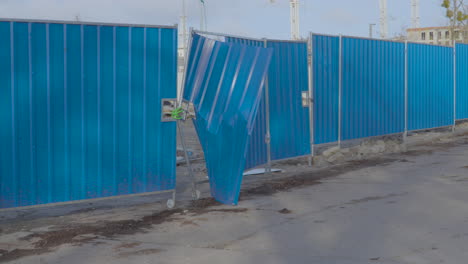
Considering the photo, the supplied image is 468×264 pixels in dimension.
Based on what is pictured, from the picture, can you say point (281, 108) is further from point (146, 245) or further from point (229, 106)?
point (146, 245)

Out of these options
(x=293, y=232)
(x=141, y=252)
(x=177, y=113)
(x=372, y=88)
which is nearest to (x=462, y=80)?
(x=372, y=88)

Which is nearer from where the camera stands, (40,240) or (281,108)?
(40,240)

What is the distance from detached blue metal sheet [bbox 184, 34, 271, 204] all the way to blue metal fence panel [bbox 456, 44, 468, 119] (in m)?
11.3

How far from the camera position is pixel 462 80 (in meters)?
17.0

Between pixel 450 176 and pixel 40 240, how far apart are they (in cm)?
623

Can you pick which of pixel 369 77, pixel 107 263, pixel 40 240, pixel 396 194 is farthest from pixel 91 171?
pixel 369 77

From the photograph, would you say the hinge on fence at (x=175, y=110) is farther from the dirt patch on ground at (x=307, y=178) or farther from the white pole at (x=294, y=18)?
the white pole at (x=294, y=18)

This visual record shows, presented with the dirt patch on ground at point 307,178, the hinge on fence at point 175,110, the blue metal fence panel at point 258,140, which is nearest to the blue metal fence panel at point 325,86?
the dirt patch on ground at point 307,178

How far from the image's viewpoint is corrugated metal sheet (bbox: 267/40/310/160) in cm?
1023

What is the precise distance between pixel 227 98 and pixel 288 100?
355 cm

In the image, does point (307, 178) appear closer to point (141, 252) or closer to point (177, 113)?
point (177, 113)

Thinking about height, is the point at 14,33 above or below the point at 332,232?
above

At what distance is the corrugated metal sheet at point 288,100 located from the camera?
10227mm

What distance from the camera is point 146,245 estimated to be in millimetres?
5668
